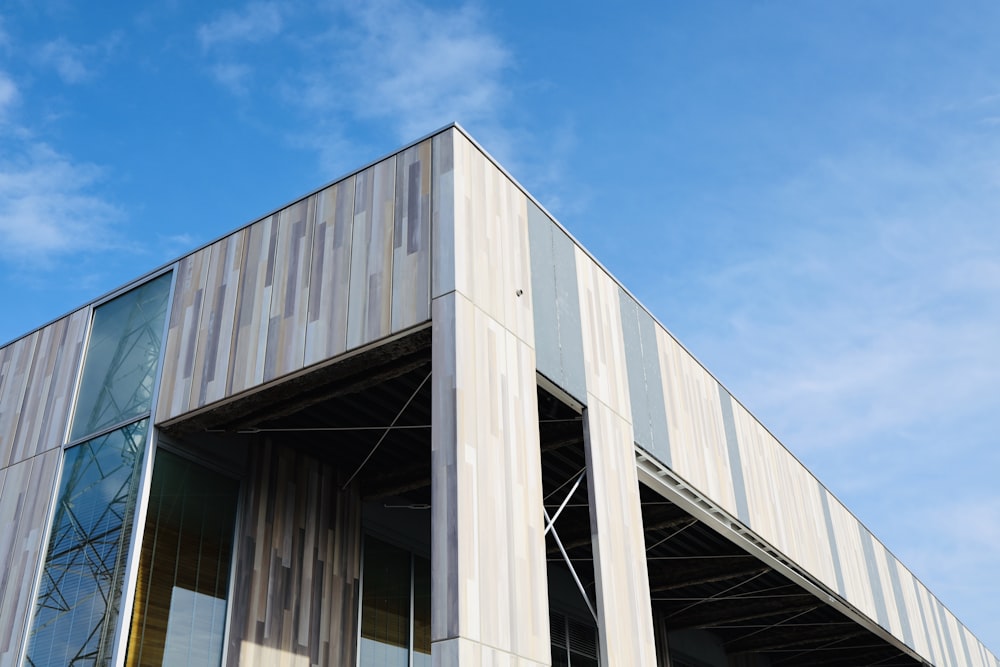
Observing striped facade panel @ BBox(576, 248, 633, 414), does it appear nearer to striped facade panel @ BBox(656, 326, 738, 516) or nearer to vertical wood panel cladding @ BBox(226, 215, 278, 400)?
striped facade panel @ BBox(656, 326, 738, 516)

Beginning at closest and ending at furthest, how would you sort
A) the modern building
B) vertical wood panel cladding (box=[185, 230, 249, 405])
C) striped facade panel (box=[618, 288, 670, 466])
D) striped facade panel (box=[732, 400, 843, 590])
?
1. the modern building
2. vertical wood panel cladding (box=[185, 230, 249, 405])
3. striped facade panel (box=[618, 288, 670, 466])
4. striped facade panel (box=[732, 400, 843, 590])

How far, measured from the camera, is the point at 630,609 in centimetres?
1044

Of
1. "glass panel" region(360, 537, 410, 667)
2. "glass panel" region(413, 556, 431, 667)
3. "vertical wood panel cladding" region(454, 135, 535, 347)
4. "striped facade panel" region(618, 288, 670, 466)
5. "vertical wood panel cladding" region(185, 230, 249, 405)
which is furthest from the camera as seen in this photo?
"glass panel" region(413, 556, 431, 667)

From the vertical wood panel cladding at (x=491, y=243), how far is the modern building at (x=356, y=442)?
0.03 m

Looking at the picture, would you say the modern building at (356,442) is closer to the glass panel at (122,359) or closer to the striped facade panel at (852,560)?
the glass panel at (122,359)

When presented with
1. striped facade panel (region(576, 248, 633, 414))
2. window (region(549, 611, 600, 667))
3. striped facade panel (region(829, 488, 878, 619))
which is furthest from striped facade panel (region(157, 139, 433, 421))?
striped facade panel (region(829, 488, 878, 619))

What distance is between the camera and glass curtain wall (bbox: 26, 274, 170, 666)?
10414 millimetres

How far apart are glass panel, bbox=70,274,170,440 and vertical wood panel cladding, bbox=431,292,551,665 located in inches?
169

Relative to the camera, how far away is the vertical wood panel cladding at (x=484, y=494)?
8.10 metres

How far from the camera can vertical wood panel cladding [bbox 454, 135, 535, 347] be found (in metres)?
9.51

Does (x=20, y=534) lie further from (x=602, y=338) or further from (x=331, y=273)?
(x=602, y=338)

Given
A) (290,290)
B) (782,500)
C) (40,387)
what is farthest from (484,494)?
(782,500)

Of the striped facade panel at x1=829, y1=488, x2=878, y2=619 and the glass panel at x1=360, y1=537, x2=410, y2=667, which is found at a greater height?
the striped facade panel at x1=829, y1=488, x2=878, y2=619

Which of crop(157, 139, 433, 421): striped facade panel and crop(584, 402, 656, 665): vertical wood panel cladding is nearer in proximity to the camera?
crop(157, 139, 433, 421): striped facade panel
